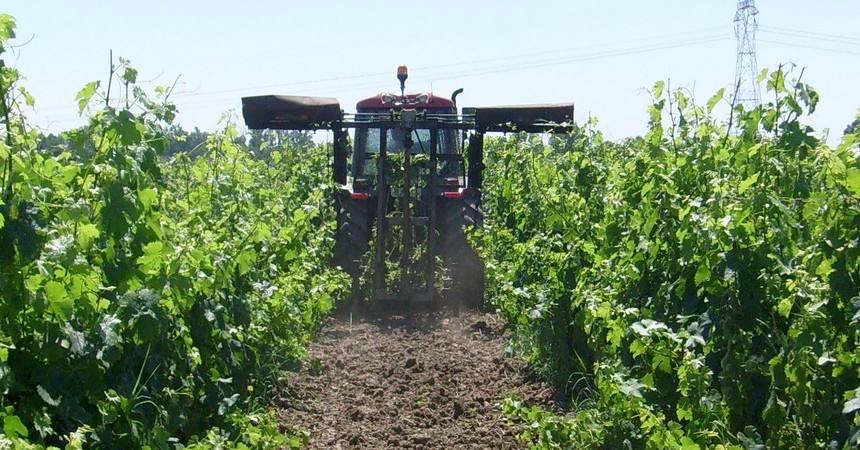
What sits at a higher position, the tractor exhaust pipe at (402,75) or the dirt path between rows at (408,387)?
the tractor exhaust pipe at (402,75)

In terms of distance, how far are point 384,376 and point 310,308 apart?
2.27ft

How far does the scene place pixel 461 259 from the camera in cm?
1029

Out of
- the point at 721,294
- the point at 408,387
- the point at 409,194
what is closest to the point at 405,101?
the point at 409,194

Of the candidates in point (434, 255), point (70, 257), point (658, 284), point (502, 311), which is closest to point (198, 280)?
point (70, 257)

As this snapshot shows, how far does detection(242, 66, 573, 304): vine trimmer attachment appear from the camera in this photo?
981cm

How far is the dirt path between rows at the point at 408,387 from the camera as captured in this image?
19.6 feet

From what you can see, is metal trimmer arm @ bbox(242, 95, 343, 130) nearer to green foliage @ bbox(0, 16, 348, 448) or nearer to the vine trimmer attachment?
the vine trimmer attachment

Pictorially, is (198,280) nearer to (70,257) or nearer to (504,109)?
(70,257)

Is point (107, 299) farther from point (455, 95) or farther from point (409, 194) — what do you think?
point (455, 95)

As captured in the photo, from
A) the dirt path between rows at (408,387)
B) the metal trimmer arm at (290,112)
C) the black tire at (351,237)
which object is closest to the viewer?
the dirt path between rows at (408,387)

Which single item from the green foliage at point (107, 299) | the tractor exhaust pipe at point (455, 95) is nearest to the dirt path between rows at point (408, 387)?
the green foliage at point (107, 299)

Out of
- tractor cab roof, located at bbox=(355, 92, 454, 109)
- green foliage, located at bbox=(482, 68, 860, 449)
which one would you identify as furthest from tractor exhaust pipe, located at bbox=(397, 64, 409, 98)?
green foliage, located at bbox=(482, 68, 860, 449)

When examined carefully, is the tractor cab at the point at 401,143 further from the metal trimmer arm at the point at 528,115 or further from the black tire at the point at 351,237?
the metal trimmer arm at the point at 528,115

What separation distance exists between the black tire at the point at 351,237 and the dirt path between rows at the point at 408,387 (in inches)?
31.7
